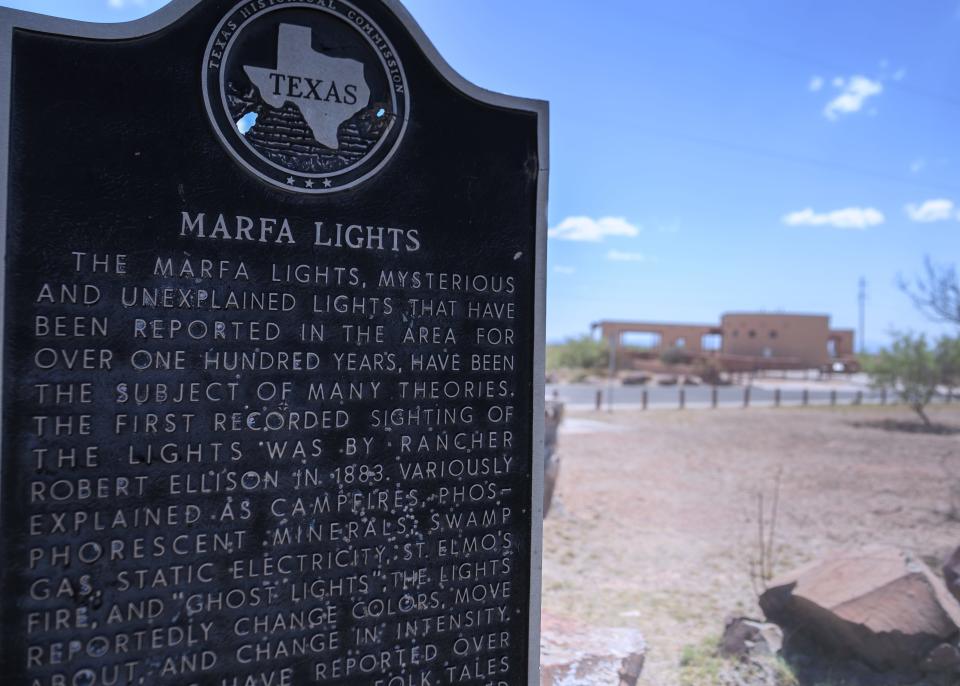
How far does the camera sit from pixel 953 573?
4.74m

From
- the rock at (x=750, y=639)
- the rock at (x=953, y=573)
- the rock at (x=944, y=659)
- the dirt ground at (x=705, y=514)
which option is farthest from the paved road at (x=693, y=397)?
the rock at (x=944, y=659)

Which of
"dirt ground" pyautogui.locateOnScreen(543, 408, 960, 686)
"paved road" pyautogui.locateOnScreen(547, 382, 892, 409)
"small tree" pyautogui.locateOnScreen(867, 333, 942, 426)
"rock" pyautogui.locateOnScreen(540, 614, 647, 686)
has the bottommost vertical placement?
"dirt ground" pyautogui.locateOnScreen(543, 408, 960, 686)

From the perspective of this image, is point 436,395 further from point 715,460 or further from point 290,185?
point 715,460

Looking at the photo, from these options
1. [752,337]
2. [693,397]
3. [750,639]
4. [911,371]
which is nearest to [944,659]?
[750,639]

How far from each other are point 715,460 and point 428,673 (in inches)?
398

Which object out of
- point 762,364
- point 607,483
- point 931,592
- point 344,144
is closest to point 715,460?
point 607,483

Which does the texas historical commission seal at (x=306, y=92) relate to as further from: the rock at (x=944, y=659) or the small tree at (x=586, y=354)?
the small tree at (x=586, y=354)

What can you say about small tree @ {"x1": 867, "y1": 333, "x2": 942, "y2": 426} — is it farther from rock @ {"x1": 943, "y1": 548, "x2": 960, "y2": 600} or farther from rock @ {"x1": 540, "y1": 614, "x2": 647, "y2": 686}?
rock @ {"x1": 540, "y1": 614, "x2": 647, "y2": 686}

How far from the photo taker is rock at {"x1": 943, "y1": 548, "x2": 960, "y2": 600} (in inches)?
182

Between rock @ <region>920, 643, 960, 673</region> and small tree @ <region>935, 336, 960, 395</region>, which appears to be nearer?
rock @ <region>920, 643, 960, 673</region>

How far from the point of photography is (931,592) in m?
4.07

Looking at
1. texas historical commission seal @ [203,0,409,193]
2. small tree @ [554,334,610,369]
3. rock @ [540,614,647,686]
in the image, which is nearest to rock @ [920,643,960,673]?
rock @ [540,614,647,686]

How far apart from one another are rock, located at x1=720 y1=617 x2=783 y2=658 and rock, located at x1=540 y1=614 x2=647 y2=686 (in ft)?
3.12

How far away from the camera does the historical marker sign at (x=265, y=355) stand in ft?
6.23
